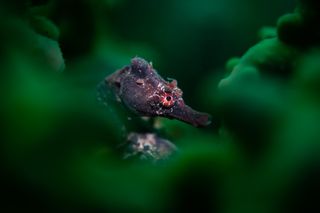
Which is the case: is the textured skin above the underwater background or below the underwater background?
above

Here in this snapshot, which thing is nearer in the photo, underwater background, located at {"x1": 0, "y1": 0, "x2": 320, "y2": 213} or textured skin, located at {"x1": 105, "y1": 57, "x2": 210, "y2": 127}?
underwater background, located at {"x1": 0, "y1": 0, "x2": 320, "y2": 213}

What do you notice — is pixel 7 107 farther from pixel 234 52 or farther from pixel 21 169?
pixel 234 52

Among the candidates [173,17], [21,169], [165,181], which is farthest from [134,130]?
[21,169]

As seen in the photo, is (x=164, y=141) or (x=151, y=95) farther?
(x=164, y=141)
